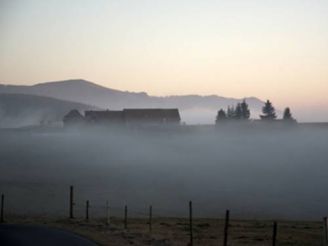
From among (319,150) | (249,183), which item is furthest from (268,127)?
(249,183)

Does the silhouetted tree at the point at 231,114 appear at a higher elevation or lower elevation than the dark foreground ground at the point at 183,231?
higher

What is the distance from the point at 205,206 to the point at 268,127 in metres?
Result: 54.5

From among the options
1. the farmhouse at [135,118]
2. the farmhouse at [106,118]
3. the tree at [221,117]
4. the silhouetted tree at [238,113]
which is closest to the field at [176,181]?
the farmhouse at [135,118]

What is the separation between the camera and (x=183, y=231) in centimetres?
2820

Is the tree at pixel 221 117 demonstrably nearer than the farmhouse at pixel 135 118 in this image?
No

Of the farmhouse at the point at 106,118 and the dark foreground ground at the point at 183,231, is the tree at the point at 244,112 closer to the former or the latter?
the farmhouse at the point at 106,118

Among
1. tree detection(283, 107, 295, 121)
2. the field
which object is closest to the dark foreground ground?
the field

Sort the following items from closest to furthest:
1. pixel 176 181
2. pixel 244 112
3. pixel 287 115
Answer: pixel 176 181 → pixel 287 115 → pixel 244 112

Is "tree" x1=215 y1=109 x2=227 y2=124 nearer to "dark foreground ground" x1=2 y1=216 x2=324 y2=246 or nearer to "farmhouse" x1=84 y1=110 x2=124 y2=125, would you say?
"farmhouse" x1=84 y1=110 x2=124 y2=125

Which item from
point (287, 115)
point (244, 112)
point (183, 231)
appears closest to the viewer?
point (183, 231)

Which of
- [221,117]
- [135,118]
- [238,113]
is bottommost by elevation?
[135,118]

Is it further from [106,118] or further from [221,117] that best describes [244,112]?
[106,118]

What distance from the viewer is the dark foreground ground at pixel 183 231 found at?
2488 centimetres

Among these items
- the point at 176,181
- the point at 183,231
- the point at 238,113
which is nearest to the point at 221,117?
the point at 238,113
